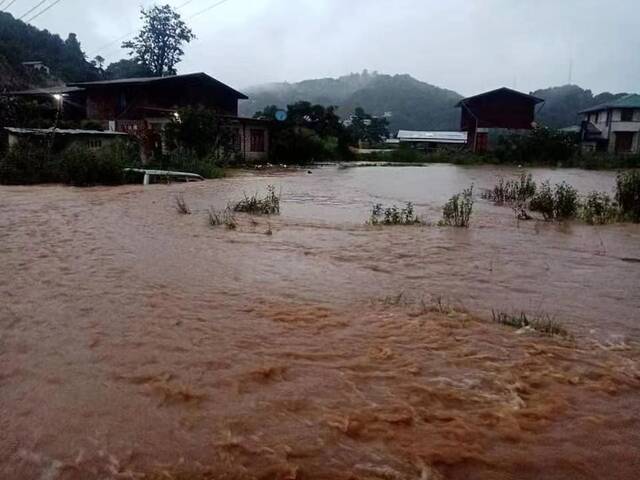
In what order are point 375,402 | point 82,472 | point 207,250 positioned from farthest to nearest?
1. point 207,250
2. point 375,402
3. point 82,472

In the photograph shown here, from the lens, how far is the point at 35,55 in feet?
153

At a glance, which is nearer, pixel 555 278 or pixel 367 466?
pixel 367 466

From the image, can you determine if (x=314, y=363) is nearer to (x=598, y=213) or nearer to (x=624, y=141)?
(x=598, y=213)

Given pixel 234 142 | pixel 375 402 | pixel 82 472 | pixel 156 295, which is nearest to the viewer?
pixel 82 472

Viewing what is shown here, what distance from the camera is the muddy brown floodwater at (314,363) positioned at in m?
2.38

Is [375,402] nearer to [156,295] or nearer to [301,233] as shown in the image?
[156,295]

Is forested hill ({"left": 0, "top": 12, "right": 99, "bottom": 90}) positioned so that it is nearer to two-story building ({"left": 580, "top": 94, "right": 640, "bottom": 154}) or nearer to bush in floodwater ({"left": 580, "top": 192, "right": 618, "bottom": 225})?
bush in floodwater ({"left": 580, "top": 192, "right": 618, "bottom": 225})

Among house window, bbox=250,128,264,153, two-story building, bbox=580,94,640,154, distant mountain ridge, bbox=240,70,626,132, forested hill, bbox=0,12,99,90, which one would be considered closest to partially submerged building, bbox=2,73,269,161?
house window, bbox=250,128,264,153

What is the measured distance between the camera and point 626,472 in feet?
7.47

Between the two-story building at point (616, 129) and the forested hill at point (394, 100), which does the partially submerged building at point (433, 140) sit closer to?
the two-story building at point (616, 129)

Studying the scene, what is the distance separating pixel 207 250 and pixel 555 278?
13.5 feet

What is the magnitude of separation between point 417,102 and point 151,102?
80.1 m

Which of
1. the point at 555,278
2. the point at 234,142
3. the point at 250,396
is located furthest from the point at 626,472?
the point at 234,142

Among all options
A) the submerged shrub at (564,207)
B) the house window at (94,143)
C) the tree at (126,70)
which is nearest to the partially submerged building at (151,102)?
the house window at (94,143)
